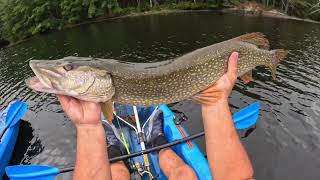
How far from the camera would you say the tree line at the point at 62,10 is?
3806cm

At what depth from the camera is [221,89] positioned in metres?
2.94

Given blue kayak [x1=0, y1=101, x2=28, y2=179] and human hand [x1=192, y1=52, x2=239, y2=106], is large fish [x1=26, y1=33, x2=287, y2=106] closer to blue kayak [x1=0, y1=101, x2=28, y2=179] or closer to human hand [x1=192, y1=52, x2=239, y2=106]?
human hand [x1=192, y1=52, x2=239, y2=106]

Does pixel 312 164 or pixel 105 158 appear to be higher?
pixel 105 158

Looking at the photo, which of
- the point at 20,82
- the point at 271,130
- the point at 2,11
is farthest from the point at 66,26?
the point at 271,130

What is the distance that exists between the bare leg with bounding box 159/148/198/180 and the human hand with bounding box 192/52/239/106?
3126 mm

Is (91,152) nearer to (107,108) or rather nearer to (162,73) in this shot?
(107,108)

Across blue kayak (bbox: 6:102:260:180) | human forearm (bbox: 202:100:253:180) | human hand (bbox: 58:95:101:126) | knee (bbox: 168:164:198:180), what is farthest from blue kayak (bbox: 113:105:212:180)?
human hand (bbox: 58:95:101:126)

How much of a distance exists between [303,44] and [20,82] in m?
16.2

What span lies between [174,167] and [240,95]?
7259mm

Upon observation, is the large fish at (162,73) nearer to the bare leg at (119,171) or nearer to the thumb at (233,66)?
the thumb at (233,66)

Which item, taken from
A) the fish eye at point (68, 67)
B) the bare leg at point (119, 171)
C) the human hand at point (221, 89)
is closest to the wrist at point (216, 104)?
the human hand at point (221, 89)

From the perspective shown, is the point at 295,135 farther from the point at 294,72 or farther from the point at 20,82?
the point at 20,82

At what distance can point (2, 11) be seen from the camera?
40.7 m

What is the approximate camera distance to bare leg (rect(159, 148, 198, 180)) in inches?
231
